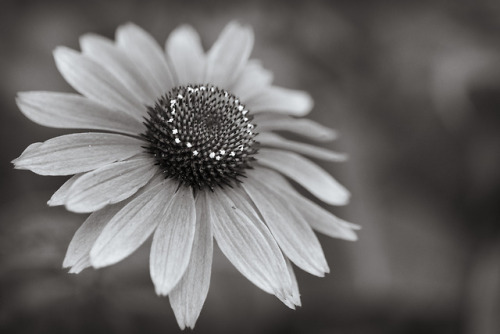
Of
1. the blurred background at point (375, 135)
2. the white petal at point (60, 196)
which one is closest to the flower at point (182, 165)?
the white petal at point (60, 196)

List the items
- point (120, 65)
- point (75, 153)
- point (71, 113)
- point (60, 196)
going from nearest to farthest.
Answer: point (60, 196)
point (75, 153)
point (71, 113)
point (120, 65)

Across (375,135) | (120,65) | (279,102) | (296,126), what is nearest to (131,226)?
(120,65)

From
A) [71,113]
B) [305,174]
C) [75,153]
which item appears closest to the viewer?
[75,153]

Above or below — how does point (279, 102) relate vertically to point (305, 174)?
above

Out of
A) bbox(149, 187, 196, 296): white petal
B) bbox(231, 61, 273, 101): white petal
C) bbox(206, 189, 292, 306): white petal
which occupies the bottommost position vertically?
bbox(149, 187, 196, 296): white petal

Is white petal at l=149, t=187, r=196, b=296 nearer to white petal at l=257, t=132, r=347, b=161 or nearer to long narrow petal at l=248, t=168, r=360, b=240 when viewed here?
long narrow petal at l=248, t=168, r=360, b=240

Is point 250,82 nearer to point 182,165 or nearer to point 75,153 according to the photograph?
point 182,165

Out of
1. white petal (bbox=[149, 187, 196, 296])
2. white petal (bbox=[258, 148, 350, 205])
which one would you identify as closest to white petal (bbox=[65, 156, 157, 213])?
white petal (bbox=[149, 187, 196, 296])
